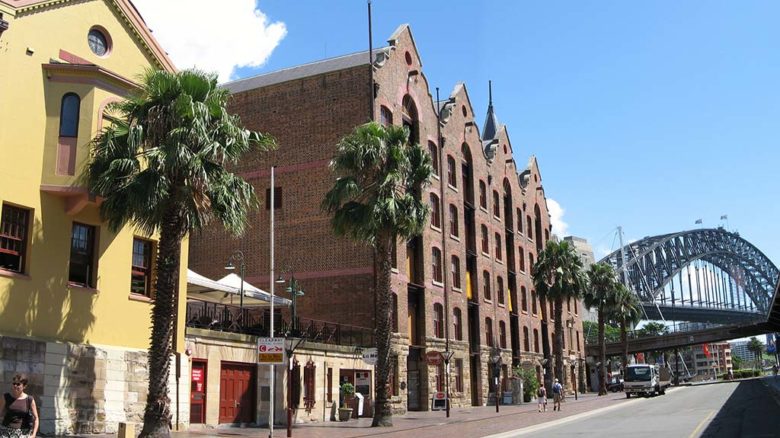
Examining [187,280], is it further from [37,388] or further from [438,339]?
[438,339]

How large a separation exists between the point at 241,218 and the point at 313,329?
13.3 meters

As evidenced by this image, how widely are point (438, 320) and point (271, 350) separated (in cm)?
2599

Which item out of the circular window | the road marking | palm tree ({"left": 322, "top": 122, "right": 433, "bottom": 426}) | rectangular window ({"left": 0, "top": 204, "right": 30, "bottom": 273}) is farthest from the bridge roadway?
rectangular window ({"left": 0, "top": 204, "right": 30, "bottom": 273})

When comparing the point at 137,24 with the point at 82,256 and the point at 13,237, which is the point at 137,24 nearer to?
the point at 82,256

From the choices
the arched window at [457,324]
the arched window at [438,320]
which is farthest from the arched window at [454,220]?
the arched window at [438,320]

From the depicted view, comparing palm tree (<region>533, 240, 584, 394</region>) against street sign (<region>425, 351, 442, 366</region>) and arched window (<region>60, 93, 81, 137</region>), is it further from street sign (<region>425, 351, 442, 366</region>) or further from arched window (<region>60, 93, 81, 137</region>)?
arched window (<region>60, 93, 81, 137</region>)

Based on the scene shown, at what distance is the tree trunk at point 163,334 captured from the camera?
19188mm

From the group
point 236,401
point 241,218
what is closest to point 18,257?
point 241,218

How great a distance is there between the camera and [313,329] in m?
34.4

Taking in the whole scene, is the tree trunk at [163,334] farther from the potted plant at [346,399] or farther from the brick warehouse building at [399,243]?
the brick warehouse building at [399,243]

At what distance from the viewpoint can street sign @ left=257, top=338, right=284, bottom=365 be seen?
829 inches

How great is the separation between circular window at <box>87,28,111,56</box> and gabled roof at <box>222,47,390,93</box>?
18.3m

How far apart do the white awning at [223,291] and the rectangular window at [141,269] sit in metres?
2.95

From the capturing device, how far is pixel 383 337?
100 ft
